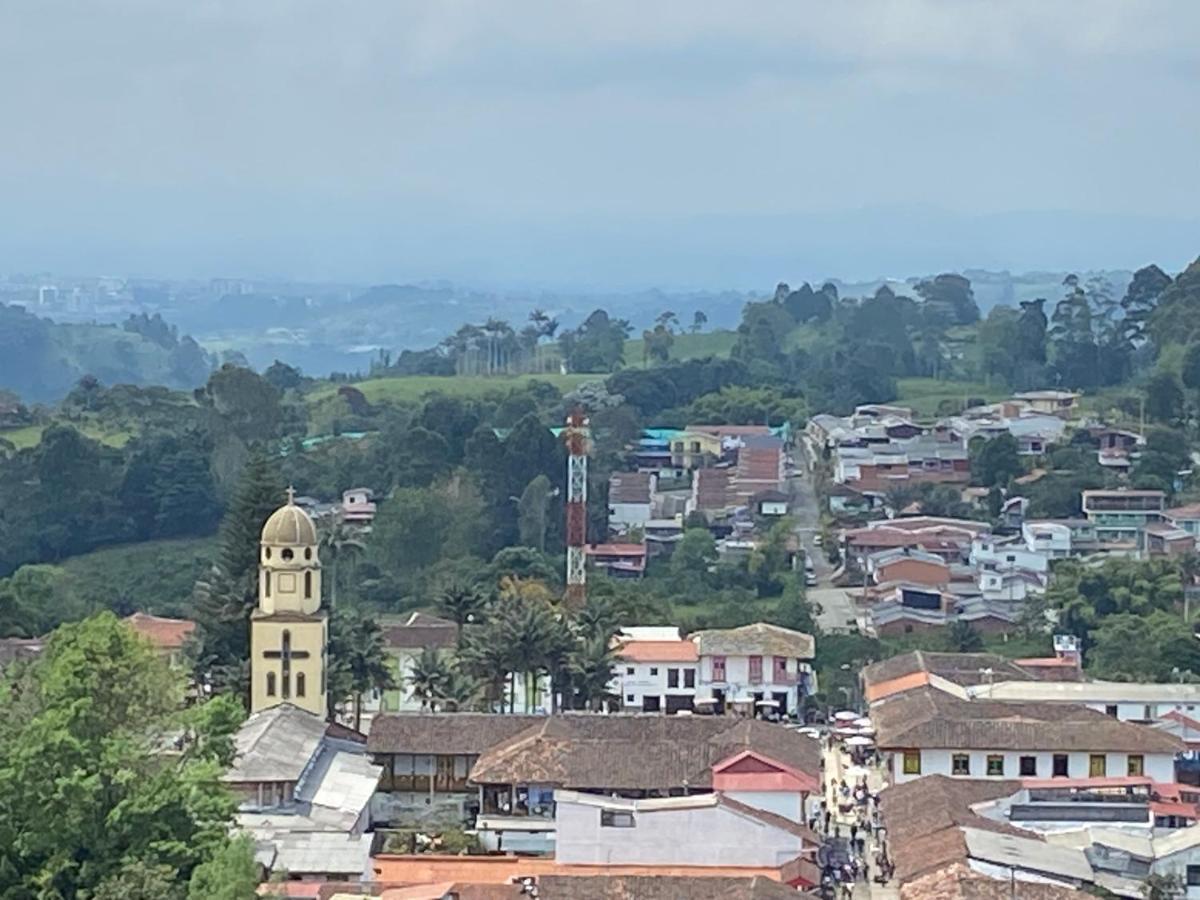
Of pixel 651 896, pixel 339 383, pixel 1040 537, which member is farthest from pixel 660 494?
pixel 651 896

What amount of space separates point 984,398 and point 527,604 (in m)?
53.3

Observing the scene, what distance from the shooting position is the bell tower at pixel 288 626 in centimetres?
4306

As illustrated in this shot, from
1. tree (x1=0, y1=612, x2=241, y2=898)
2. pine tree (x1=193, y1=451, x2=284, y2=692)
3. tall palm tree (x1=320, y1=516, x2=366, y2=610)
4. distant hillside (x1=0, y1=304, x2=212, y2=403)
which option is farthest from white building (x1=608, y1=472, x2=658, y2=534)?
distant hillside (x1=0, y1=304, x2=212, y2=403)

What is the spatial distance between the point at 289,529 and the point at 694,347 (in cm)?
8071

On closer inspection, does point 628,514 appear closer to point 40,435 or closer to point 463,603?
point 40,435

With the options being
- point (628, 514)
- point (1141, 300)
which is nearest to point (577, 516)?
point (628, 514)

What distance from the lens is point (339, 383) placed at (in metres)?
112

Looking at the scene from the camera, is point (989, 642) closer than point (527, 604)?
No

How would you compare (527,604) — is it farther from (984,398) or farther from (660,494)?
(984,398)

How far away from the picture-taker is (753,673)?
2117 inches

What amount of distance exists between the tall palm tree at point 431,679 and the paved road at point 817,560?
17.0 m

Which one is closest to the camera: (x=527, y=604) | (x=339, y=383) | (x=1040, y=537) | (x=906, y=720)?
(x=906, y=720)

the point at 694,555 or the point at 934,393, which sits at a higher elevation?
the point at 934,393

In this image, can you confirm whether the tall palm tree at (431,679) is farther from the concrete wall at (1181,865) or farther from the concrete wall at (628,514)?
the concrete wall at (628,514)
